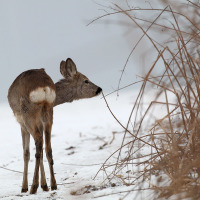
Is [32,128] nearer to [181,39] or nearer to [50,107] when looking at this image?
[50,107]

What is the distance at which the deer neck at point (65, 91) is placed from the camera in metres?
7.52

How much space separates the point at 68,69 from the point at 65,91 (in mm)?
431

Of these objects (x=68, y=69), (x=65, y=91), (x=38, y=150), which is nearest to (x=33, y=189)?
(x=38, y=150)

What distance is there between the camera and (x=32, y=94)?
5543 mm

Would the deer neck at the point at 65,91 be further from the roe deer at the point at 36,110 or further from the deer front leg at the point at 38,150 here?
the deer front leg at the point at 38,150

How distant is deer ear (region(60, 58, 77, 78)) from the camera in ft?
24.9

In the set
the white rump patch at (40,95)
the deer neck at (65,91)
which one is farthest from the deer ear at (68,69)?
the white rump patch at (40,95)

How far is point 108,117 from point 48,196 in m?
9.59

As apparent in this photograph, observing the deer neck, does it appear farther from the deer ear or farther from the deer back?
the deer back

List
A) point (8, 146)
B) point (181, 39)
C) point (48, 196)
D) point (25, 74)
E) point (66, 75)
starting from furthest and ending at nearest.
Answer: point (8, 146) → point (66, 75) → point (25, 74) → point (48, 196) → point (181, 39)

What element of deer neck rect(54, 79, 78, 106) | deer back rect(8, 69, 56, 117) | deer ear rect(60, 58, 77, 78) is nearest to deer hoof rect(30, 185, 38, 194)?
deer back rect(8, 69, 56, 117)

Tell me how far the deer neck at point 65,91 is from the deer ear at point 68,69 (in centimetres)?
14

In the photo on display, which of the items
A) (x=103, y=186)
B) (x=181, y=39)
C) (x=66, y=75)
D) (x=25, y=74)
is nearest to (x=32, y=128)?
(x=25, y=74)

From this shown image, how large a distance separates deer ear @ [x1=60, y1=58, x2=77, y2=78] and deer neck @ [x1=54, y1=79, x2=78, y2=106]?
0.14 m
